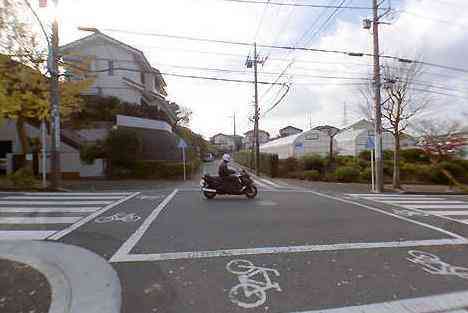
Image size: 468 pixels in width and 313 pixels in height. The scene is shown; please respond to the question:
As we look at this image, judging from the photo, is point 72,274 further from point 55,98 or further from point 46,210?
point 55,98

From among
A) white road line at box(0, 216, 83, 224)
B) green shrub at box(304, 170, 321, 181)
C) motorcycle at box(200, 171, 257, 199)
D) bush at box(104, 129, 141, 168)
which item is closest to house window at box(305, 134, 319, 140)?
green shrub at box(304, 170, 321, 181)

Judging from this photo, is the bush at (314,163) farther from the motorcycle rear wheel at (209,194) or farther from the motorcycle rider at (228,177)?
the motorcycle rear wheel at (209,194)

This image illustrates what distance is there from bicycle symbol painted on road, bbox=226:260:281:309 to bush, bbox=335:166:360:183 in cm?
1698

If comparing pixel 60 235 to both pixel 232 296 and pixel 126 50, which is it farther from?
pixel 126 50

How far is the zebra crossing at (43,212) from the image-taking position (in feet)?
19.7

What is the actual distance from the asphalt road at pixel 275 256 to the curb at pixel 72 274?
0.17 metres

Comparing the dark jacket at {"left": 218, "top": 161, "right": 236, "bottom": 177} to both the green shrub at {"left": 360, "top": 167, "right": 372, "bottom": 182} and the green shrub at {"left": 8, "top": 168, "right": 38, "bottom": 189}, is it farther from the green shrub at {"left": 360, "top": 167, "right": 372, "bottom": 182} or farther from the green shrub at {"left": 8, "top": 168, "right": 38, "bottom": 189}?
the green shrub at {"left": 360, "top": 167, "right": 372, "bottom": 182}

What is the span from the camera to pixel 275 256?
15.6 feet

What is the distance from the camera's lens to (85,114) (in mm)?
22344

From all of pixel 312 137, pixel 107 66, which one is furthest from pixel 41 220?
pixel 312 137

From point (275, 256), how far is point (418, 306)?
206 cm

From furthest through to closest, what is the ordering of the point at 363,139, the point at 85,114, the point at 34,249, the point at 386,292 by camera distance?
the point at 363,139, the point at 85,114, the point at 34,249, the point at 386,292

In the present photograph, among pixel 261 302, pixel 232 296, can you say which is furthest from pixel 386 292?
pixel 232 296

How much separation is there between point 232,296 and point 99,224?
4499 millimetres
